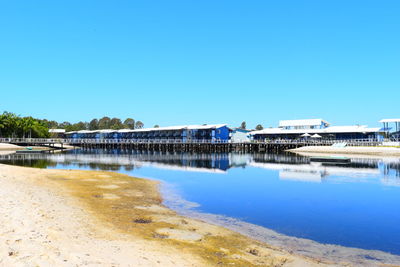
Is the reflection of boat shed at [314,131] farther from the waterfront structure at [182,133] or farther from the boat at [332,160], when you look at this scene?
the boat at [332,160]

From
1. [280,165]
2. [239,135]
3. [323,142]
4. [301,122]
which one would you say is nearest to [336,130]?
[323,142]

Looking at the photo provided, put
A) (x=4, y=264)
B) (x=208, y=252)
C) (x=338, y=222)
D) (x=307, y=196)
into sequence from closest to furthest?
(x=4, y=264) < (x=208, y=252) < (x=338, y=222) < (x=307, y=196)

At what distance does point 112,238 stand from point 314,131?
84848 millimetres

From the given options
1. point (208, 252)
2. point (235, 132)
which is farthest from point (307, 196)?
point (235, 132)

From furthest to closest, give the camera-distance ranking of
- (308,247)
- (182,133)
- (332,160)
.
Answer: (182,133) < (332,160) < (308,247)

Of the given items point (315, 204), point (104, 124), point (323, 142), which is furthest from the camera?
point (104, 124)

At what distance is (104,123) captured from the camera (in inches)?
6895

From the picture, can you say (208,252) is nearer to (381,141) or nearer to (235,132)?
(381,141)

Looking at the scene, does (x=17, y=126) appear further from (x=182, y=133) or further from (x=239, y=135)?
(x=239, y=135)

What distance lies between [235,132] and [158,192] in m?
79.1

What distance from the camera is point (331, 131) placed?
83.5 m

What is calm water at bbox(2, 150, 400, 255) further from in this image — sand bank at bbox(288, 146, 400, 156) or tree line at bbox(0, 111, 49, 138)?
tree line at bbox(0, 111, 49, 138)

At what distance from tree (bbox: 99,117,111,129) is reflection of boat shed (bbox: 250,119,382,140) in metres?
101

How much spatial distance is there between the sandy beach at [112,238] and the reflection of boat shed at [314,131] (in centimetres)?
7582
